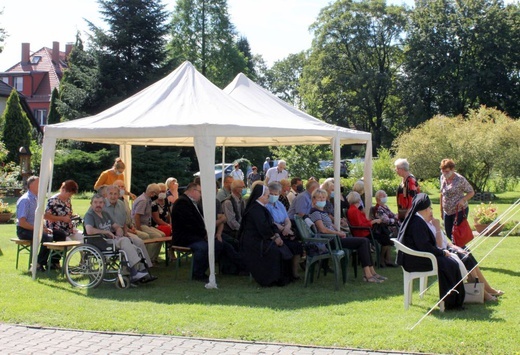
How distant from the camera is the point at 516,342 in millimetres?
5805

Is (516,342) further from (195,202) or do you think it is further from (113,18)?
(113,18)

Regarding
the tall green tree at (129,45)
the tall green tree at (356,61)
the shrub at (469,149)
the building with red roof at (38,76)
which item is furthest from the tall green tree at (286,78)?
the shrub at (469,149)

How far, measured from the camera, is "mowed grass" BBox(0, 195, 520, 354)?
5.99 m

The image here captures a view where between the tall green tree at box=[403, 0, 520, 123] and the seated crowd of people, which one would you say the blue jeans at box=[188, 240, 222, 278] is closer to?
the seated crowd of people

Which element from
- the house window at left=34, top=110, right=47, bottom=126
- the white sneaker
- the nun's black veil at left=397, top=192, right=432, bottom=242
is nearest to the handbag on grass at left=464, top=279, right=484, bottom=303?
the nun's black veil at left=397, top=192, right=432, bottom=242

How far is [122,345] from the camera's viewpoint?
591 centimetres

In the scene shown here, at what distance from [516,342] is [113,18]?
28.5 meters

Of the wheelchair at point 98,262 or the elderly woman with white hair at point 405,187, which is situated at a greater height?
the elderly woman with white hair at point 405,187

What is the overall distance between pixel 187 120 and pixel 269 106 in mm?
2867

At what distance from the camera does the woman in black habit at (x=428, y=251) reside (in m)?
7.09

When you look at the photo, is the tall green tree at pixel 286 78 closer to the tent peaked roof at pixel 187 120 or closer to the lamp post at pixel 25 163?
the lamp post at pixel 25 163

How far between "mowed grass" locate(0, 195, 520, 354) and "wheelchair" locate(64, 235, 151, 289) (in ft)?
0.48

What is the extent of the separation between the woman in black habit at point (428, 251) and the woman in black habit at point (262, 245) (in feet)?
6.67

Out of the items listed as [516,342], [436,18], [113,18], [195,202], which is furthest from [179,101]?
[436,18]
